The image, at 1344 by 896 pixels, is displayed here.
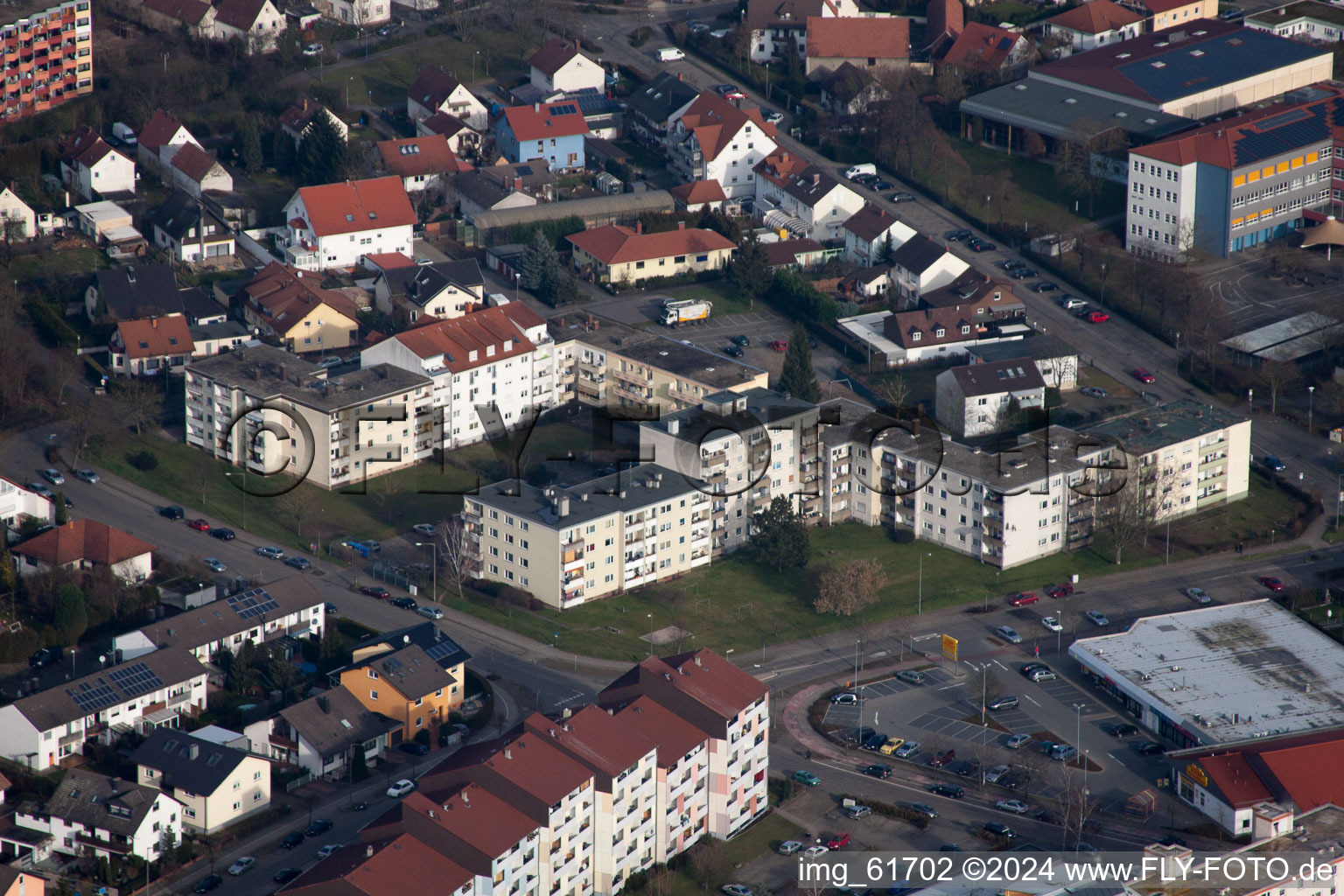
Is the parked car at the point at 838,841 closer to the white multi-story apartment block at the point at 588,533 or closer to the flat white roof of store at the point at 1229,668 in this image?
the flat white roof of store at the point at 1229,668

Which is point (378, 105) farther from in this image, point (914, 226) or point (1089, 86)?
point (1089, 86)

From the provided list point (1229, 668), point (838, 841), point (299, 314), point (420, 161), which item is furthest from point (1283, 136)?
point (838, 841)

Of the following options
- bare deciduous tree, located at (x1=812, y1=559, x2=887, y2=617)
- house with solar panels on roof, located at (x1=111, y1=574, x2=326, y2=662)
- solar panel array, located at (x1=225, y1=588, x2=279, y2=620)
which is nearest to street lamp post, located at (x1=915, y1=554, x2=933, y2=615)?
bare deciduous tree, located at (x1=812, y1=559, x2=887, y2=617)

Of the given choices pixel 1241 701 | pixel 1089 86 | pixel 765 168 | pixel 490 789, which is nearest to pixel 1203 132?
pixel 1089 86

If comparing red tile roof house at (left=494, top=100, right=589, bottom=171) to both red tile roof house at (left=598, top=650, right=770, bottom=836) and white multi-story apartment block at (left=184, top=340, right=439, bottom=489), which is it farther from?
red tile roof house at (left=598, top=650, right=770, bottom=836)

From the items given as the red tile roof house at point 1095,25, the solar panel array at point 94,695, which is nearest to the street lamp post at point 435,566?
the solar panel array at point 94,695

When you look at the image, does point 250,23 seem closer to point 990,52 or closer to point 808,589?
point 990,52
